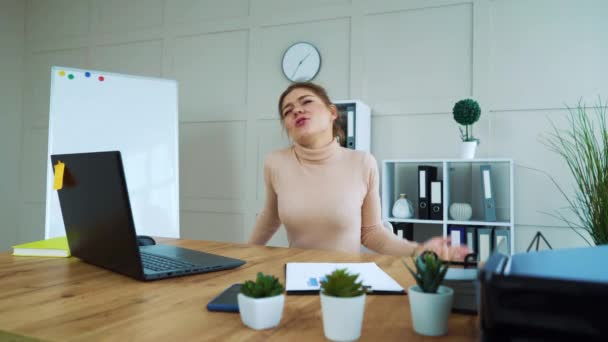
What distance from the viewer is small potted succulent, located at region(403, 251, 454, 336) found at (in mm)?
560

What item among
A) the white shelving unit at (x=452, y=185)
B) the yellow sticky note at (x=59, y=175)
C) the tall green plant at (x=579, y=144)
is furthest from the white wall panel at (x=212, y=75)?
the yellow sticky note at (x=59, y=175)

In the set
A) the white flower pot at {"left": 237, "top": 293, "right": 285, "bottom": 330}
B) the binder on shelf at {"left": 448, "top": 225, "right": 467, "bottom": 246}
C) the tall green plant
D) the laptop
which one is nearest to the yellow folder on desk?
the laptop

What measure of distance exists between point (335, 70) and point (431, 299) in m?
2.75

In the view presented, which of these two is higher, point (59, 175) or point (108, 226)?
point (59, 175)

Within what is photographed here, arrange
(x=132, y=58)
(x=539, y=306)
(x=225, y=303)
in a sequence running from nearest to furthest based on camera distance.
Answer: (x=539, y=306)
(x=225, y=303)
(x=132, y=58)

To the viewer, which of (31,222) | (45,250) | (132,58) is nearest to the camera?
(45,250)

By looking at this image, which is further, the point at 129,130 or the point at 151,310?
the point at 129,130

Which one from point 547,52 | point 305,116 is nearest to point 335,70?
point 547,52

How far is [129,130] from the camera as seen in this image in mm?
2846

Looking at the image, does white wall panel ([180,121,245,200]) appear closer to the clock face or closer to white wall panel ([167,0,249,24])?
the clock face

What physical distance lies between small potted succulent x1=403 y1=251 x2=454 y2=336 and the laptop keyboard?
584mm

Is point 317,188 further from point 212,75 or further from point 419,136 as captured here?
point 212,75

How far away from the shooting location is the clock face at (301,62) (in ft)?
10.4

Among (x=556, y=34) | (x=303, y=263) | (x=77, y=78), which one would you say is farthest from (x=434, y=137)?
(x=77, y=78)
